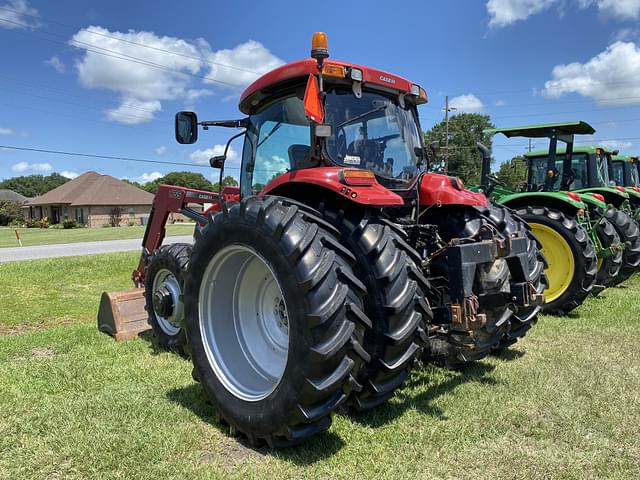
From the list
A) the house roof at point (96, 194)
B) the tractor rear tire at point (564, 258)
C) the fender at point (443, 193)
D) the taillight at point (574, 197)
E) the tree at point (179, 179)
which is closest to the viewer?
the fender at point (443, 193)

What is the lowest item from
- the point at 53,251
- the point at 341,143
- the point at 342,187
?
the point at 53,251

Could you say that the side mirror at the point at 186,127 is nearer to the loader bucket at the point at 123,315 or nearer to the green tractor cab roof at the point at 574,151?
the loader bucket at the point at 123,315

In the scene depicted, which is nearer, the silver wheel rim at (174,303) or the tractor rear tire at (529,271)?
the tractor rear tire at (529,271)

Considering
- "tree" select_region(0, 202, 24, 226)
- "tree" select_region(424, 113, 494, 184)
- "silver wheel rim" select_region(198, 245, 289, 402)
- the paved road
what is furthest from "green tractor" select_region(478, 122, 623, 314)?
"tree" select_region(0, 202, 24, 226)

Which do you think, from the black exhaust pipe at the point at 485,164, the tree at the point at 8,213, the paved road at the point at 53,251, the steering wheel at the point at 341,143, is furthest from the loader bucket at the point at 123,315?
the tree at the point at 8,213

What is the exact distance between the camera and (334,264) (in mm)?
2811

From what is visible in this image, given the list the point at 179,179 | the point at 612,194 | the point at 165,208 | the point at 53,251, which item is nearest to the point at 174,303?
the point at 165,208

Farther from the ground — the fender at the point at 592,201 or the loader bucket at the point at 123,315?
the fender at the point at 592,201

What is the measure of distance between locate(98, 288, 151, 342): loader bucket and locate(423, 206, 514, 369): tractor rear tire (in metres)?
3.31

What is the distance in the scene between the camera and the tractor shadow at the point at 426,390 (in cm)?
344

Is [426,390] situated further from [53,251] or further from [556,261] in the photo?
[53,251]

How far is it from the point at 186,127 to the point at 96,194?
1864 inches

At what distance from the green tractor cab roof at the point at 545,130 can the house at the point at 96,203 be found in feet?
132

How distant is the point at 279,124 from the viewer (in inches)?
162
